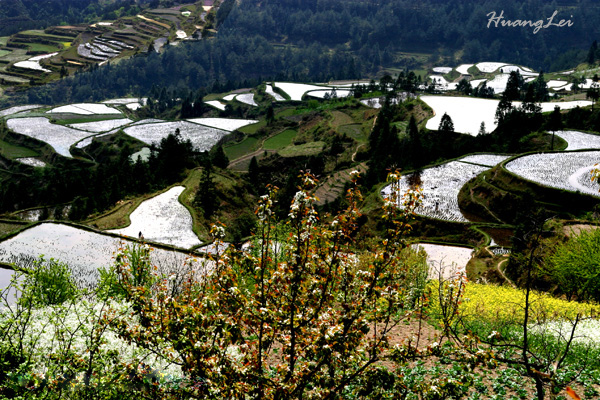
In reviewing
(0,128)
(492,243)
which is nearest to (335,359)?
(492,243)

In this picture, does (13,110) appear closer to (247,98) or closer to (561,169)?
(247,98)

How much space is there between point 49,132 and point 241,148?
143 feet

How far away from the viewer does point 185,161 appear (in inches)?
2308

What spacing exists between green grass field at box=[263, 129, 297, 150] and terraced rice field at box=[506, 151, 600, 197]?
181 feet

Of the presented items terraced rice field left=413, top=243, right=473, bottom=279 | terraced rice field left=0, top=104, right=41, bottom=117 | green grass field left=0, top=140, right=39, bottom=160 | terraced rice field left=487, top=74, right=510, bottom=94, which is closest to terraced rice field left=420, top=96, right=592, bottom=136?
terraced rice field left=413, top=243, right=473, bottom=279

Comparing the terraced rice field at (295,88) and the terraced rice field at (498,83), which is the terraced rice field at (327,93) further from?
the terraced rice field at (498,83)

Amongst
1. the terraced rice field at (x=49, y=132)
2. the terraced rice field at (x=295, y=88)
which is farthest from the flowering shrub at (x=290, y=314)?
the terraced rice field at (x=295, y=88)

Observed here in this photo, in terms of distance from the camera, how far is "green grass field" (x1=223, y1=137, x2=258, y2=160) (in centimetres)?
9845

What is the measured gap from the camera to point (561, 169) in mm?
45188

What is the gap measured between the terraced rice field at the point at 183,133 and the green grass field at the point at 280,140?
36.1 feet

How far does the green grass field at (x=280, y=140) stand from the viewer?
9904 centimetres

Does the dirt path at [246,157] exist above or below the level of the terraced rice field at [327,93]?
below

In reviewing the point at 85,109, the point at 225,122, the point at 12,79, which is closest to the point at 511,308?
the point at 225,122

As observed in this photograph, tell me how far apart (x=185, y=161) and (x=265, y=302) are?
52.2m
